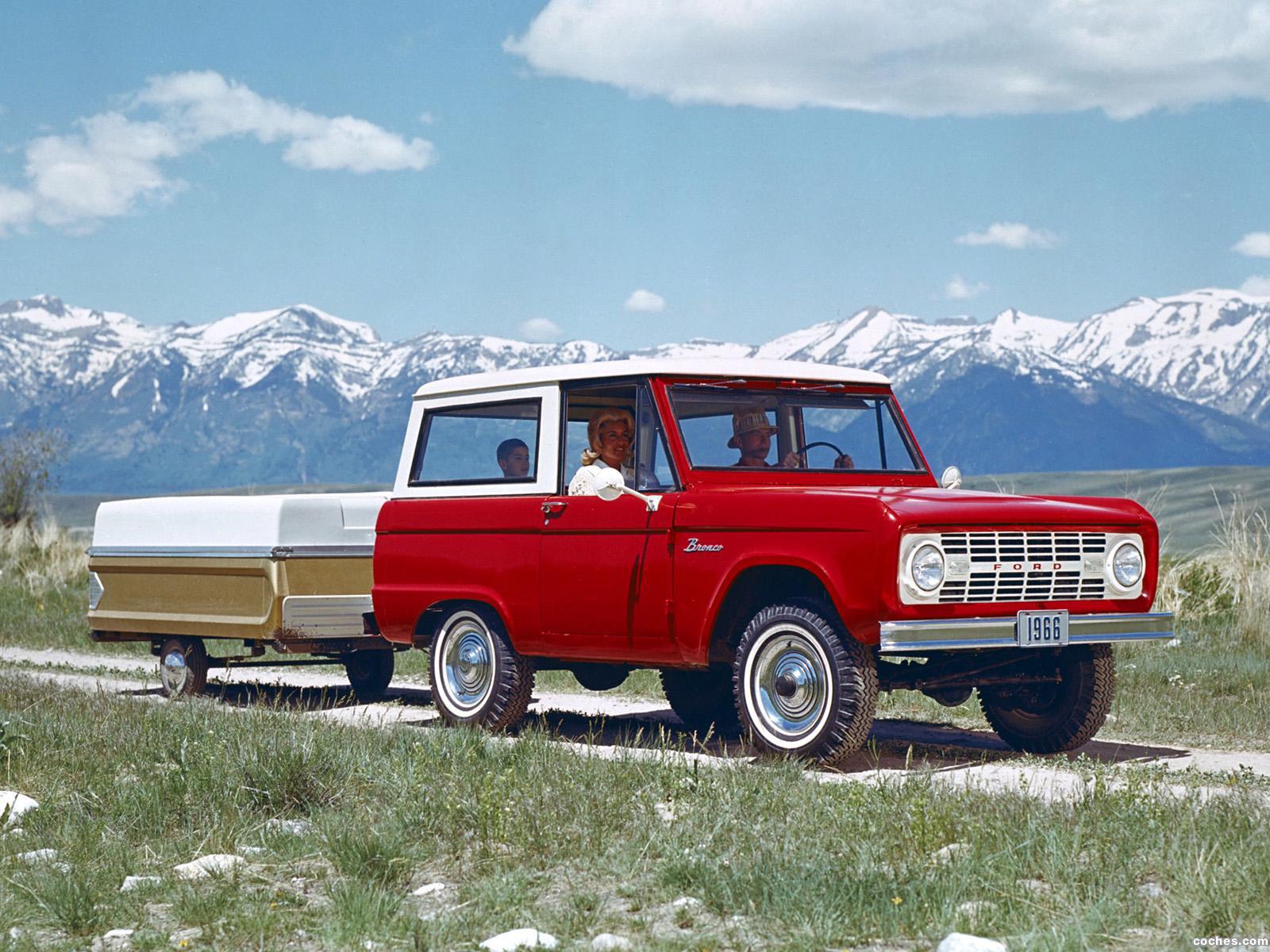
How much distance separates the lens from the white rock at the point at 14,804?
7.58 meters

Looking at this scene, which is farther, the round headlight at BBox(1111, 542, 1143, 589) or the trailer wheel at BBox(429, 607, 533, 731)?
the trailer wheel at BBox(429, 607, 533, 731)

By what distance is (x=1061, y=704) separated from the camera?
9945 millimetres

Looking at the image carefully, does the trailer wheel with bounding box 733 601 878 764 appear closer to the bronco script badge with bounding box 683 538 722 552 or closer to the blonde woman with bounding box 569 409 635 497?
the bronco script badge with bounding box 683 538 722 552

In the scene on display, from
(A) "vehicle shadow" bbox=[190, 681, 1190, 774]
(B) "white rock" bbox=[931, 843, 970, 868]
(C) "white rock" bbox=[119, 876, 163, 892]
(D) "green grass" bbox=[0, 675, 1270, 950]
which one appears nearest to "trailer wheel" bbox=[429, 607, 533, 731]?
(A) "vehicle shadow" bbox=[190, 681, 1190, 774]

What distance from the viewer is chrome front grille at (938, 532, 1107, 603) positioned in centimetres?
870

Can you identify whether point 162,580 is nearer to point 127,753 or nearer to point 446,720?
point 446,720

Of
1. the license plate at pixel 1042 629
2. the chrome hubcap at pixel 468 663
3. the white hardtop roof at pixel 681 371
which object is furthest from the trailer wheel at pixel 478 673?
the license plate at pixel 1042 629

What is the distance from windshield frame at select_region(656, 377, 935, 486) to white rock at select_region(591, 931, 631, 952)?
4.59m

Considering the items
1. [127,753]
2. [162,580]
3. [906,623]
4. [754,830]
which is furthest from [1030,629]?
[162,580]

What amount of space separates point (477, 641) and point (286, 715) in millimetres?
1369

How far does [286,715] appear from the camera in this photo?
10.2 m

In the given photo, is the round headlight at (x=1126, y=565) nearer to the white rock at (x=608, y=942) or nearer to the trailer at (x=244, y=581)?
the white rock at (x=608, y=942)

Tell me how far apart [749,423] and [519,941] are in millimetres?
5276
